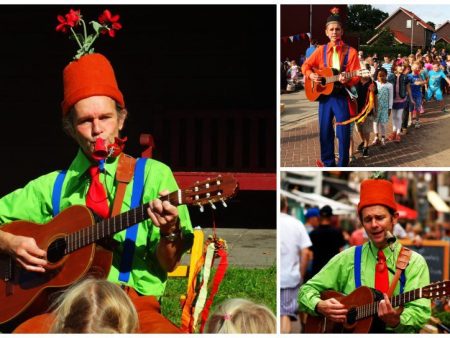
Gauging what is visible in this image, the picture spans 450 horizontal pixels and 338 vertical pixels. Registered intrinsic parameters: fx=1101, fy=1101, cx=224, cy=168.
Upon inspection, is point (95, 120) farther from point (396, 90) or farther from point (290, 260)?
point (396, 90)

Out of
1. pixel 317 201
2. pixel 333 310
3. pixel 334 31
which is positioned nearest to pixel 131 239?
pixel 333 310

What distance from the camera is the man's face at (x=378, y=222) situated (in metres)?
5.84

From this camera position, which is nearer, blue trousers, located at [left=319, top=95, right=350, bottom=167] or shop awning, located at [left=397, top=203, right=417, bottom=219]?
blue trousers, located at [left=319, top=95, right=350, bottom=167]

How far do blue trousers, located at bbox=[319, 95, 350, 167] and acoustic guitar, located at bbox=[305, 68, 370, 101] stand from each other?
0.05 metres

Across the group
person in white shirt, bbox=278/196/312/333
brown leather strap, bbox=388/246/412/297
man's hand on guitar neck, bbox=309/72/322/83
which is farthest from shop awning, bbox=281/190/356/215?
brown leather strap, bbox=388/246/412/297

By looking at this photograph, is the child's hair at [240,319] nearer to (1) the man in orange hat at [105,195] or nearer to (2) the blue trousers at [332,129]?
(1) the man in orange hat at [105,195]

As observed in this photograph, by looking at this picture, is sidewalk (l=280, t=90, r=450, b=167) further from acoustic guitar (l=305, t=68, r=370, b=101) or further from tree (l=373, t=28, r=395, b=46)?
tree (l=373, t=28, r=395, b=46)

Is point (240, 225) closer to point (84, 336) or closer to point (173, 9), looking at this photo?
point (173, 9)

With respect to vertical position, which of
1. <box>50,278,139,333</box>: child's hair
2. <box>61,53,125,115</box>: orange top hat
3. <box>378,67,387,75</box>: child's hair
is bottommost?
<box>50,278,139,333</box>: child's hair

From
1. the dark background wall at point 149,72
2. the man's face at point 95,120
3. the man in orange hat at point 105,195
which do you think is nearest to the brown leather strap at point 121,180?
the man in orange hat at point 105,195

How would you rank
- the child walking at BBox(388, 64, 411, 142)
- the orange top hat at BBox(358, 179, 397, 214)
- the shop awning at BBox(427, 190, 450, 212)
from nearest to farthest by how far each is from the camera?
the orange top hat at BBox(358, 179, 397, 214)
the child walking at BBox(388, 64, 411, 142)
the shop awning at BBox(427, 190, 450, 212)

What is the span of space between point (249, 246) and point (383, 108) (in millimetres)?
1777

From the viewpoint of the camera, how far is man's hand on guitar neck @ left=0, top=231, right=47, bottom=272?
548cm

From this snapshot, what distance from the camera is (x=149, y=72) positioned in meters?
9.00
